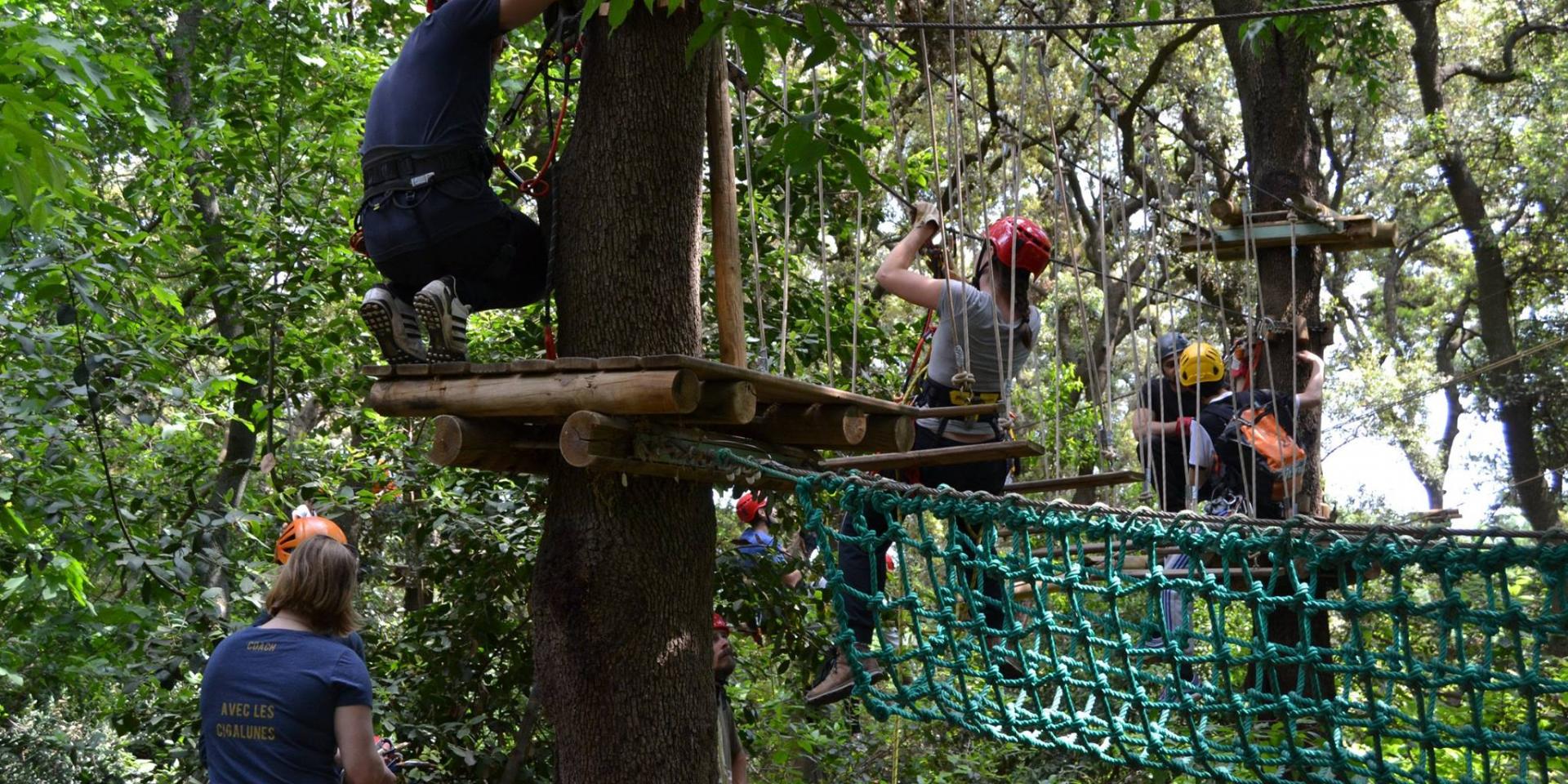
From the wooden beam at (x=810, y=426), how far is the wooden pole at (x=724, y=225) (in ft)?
0.50

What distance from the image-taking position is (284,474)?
4.86 m

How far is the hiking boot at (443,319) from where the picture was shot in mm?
2695

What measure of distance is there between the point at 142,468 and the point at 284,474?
3.26ft

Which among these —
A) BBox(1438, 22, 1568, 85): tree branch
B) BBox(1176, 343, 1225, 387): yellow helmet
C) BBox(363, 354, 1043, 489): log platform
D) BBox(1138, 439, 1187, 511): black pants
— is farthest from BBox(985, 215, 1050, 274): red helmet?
BBox(1438, 22, 1568, 85): tree branch

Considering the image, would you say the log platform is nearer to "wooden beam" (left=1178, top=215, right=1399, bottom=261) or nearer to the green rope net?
the green rope net

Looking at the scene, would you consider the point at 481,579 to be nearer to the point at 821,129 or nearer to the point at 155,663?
the point at 155,663

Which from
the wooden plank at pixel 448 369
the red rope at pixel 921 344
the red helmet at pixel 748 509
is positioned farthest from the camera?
the red helmet at pixel 748 509

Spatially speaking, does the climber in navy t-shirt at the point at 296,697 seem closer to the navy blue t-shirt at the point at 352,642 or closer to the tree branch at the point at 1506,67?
the navy blue t-shirt at the point at 352,642

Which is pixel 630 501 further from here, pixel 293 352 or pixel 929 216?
pixel 293 352

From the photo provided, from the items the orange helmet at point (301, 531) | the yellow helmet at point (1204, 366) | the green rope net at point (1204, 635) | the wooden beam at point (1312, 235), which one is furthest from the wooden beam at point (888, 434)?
the wooden beam at point (1312, 235)

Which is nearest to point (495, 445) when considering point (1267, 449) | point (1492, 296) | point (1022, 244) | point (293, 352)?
point (1022, 244)

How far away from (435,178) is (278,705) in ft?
3.63

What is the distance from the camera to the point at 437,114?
2.79m

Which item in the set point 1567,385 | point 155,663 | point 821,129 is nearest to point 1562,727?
point 821,129
